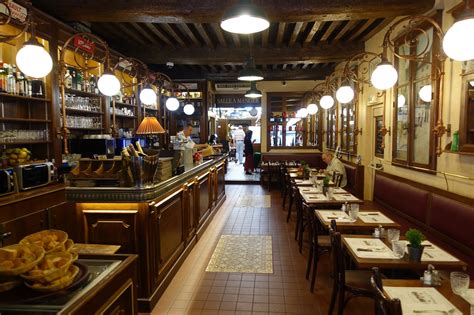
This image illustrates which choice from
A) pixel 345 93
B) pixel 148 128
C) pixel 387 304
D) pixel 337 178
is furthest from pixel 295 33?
pixel 387 304

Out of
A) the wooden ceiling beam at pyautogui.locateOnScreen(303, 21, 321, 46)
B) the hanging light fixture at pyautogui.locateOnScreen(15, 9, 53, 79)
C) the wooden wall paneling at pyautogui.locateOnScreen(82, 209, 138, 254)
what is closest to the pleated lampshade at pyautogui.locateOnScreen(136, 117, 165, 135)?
the hanging light fixture at pyautogui.locateOnScreen(15, 9, 53, 79)

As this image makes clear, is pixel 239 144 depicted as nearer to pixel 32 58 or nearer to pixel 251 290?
pixel 251 290

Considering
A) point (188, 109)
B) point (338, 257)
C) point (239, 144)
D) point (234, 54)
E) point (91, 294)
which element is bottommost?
point (338, 257)

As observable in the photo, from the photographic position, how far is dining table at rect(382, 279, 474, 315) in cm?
186

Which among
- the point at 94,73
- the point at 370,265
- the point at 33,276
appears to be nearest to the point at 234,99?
the point at 94,73

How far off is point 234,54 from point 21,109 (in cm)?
477

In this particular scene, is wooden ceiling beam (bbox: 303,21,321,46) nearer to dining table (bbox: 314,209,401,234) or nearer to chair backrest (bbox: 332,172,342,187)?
chair backrest (bbox: 332,172,342,187)

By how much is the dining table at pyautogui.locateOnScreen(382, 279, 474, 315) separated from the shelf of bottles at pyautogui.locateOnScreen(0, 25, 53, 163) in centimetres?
417

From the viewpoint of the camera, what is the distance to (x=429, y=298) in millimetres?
2008

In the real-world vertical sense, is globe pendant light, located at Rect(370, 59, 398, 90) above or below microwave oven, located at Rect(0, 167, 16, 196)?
above

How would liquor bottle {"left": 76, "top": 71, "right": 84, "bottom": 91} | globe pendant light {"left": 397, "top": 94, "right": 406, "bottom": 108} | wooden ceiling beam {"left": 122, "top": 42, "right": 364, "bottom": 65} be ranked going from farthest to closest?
wooden ceiling beam {"left": 122, "top": 42, "right": 364, "bottom": 65}
liquor bottle {"left": 76, "top": 71, "right": 84, "bottom": 91}
globe pendant light {"left": 397, "top": 94, "right": 406, "bottom": 108}

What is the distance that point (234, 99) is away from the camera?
48.5 ft

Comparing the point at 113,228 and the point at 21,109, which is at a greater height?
the point at 21,109

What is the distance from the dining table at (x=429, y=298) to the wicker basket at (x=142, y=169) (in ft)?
8.00
